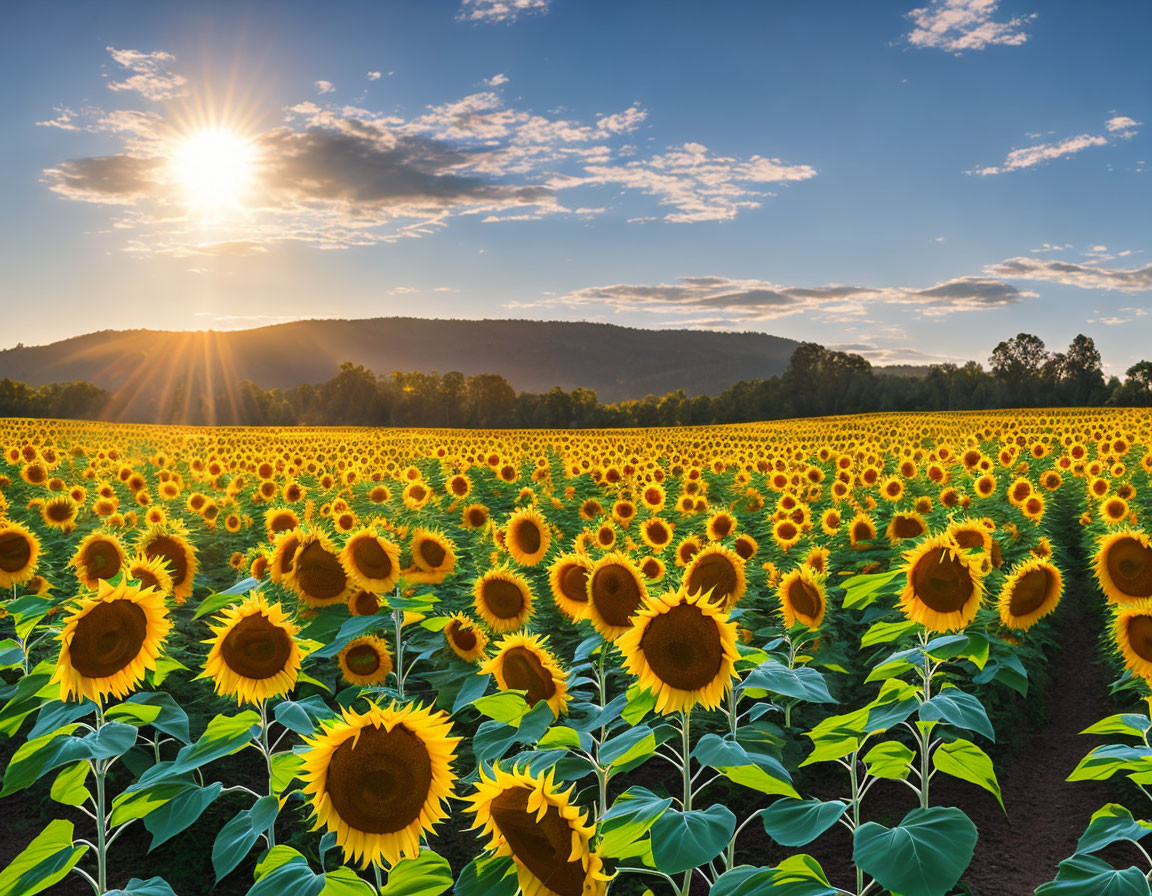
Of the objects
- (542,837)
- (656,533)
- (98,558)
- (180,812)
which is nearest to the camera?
(542,837)

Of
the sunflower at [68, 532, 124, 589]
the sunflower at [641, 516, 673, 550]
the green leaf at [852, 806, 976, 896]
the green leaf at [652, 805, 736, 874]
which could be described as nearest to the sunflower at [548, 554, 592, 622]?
the green leaf at [652, 805, 736, 874]

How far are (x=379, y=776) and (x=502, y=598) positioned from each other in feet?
9.41

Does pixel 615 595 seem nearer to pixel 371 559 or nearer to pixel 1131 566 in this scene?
pixel 371 559

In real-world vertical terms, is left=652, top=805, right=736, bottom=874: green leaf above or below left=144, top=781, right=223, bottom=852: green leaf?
above

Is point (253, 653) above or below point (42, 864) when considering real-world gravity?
above

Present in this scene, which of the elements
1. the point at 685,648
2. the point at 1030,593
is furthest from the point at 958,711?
the point at 1030,593

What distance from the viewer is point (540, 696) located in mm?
4062

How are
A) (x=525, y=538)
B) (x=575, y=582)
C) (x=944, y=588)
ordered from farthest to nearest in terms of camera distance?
1. (x=525, y=538)
2. (x=575, y=582)
3. (x=944, y=588)

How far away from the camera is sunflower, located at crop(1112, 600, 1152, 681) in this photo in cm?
481

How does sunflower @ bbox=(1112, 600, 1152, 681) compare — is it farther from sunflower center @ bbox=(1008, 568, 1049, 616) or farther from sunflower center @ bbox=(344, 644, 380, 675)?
sunflower center @ bbox=(344, 644, 380, 675)

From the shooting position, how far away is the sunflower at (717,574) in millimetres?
5195

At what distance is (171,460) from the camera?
1667 centimetres

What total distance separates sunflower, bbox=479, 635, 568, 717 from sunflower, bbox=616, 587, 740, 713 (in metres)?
0.95

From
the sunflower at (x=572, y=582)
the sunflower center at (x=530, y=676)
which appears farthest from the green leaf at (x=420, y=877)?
the sunflower at (x=572, y=582)
